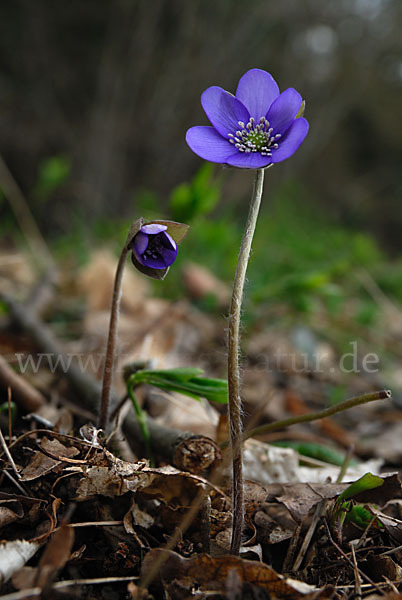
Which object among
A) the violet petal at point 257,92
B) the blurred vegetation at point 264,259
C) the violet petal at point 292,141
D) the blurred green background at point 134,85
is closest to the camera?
the violet petal at point 292,141

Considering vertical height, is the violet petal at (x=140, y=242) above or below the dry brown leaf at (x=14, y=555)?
above

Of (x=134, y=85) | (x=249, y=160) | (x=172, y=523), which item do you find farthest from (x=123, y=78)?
(x=172, y=523)

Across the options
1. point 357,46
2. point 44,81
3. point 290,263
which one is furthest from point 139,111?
point 357,46

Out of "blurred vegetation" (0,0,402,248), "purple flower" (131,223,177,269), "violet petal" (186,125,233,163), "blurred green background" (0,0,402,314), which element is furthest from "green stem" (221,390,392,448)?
"blurred vegetation" (0,0,402,248)

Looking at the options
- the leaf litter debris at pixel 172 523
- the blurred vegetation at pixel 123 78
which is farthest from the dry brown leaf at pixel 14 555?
the blurred vegetation at pixel 123 78

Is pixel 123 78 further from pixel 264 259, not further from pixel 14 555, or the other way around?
pixel 14 555

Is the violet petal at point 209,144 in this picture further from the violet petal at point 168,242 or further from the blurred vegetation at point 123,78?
the blurred vegetation at point 123,78
